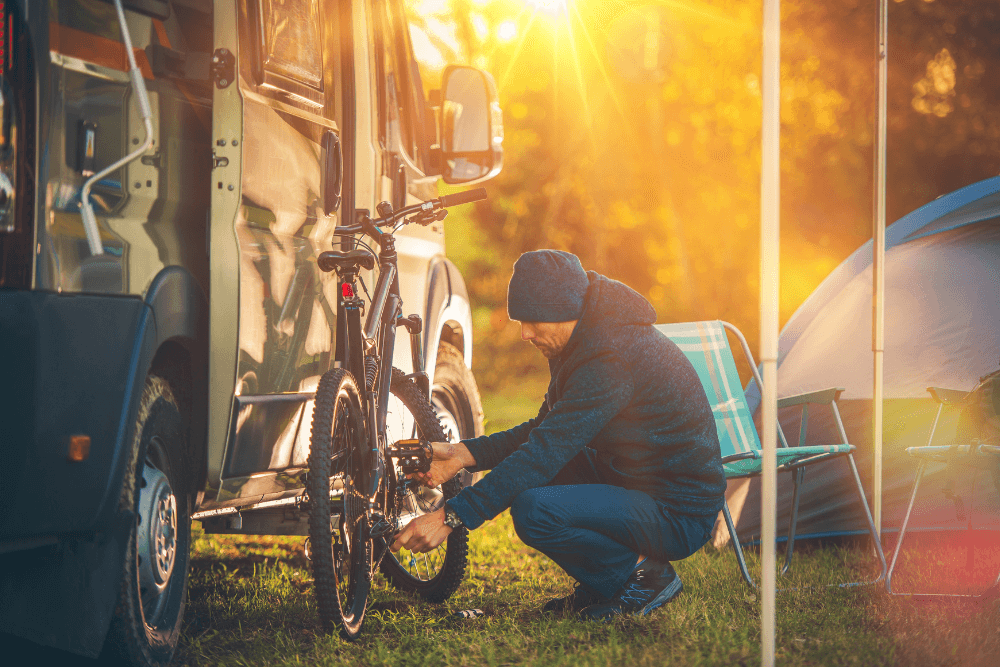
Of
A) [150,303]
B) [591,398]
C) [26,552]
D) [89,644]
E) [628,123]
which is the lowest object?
[89,644]

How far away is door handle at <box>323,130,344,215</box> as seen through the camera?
133 inches

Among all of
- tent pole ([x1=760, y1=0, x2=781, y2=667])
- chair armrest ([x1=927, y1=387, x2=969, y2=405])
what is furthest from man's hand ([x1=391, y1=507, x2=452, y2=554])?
chair armrest ([x1=927, y1=387, x2=969, y2=405])

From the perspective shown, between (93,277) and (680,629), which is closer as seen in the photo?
(93,277)

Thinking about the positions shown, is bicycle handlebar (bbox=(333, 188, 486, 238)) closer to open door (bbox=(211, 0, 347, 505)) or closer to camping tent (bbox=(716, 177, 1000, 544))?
open door (bbox=(211, 0, 347, 505))

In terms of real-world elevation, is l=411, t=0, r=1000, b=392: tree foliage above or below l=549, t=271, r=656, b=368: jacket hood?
above

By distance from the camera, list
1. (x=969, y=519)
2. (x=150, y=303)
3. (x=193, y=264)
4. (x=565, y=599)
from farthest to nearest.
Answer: (x=969, y=519) → (x=565, y=599) → (x=193, y=264) → (x=150, y=303)

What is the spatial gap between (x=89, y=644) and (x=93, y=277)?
0.88m

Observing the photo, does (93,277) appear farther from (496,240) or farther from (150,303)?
(496,240)

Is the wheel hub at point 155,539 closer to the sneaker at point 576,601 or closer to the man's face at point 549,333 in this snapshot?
the man's face at point 549,333

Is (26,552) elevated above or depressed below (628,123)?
below

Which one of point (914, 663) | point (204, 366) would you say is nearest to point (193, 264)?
point (204, 366)

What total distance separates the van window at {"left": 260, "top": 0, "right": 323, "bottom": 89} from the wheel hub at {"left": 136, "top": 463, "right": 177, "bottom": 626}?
1293 mm

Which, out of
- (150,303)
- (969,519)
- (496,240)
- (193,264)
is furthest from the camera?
(496,240)

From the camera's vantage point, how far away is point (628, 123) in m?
15.7
